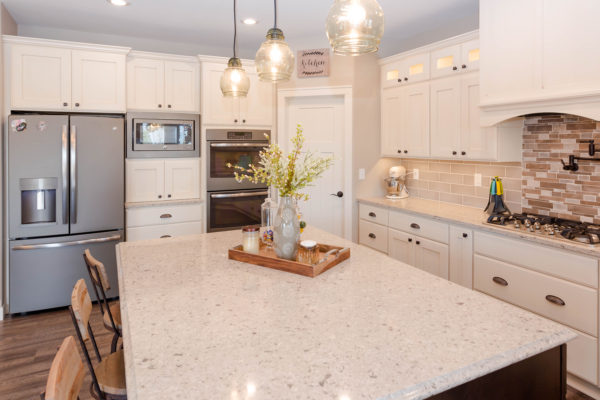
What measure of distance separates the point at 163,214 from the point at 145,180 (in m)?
0.39

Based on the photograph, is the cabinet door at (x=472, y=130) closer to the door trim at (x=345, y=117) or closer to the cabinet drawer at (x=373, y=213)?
the cabinet drawer at (x=373, y=213)

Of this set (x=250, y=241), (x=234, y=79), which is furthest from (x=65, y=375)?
(x=234, y=79)

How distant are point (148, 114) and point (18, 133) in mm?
1103

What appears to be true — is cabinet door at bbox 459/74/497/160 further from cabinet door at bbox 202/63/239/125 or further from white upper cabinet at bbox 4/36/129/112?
white upper cabinet at bbox 4/36/129/112

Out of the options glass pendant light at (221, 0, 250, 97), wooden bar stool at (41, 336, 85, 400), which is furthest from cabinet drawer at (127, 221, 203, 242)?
wooden bar stool at (41, 336, 85, 400)

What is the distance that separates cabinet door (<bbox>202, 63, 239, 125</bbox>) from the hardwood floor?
85.8 inches

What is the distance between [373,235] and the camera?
423 cm

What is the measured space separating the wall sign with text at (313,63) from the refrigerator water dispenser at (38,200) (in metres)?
2.67

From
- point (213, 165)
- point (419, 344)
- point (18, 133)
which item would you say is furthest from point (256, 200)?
point (419, 344)

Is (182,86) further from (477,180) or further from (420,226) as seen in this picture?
(477,180)

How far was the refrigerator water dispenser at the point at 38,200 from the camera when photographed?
137 inches

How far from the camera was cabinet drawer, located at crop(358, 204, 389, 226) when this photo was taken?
13.3 feet

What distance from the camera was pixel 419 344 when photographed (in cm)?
117

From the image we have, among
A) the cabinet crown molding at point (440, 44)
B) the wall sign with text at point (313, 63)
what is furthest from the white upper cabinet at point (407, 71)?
the wall sign with text at point (313, 63)
